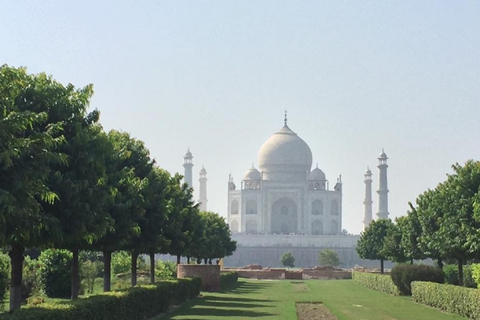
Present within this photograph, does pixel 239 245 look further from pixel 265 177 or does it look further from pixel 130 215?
pixel 130 215

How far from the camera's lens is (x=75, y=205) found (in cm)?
1862

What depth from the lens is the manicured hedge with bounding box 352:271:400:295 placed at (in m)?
43.7

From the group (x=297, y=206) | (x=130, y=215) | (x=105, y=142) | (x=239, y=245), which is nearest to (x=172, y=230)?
(x=130, y=215)

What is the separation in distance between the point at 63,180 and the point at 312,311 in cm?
1299

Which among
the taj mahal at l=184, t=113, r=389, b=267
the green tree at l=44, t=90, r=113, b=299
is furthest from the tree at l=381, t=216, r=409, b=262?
the taj mahal at l=184, t=113, r=389, b=267

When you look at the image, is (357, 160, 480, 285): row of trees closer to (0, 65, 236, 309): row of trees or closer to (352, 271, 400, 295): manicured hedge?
(352, 271, 400, 295): manicured hedge

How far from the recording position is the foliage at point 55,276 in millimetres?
33031

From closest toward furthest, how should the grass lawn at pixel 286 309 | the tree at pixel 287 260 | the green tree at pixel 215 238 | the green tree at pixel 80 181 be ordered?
the green tree at pixel 80 181, the grass lawn at pixel 286 309, the green tree at pixel 215 238, the tree at pixel 287 260

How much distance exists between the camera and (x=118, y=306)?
72.2 ft

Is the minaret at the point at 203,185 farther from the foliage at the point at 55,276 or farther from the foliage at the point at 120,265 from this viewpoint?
the foliage at the point at 55,276

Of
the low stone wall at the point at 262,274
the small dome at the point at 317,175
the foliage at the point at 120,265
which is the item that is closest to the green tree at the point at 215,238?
the foliage at the point at 120,265

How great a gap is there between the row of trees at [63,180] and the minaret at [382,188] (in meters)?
100

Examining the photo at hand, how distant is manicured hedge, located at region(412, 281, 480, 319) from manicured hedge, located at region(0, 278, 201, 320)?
27.7 ft

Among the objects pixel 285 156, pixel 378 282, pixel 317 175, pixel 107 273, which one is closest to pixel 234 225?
pixel 285 156
